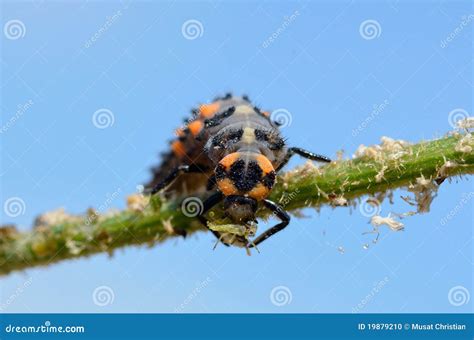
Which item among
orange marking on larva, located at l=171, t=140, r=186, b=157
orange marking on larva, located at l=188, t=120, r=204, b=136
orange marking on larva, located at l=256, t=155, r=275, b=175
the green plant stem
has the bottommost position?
the green plant stem

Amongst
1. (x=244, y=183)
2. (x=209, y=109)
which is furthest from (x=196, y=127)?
(x=244, y=183)

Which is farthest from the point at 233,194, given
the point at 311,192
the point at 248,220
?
the point at 311,192
